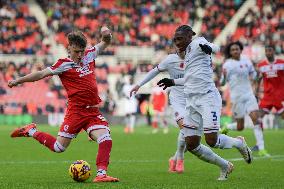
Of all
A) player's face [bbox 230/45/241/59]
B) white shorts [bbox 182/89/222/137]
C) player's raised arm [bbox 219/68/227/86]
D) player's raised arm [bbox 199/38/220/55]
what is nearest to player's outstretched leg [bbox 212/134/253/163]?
white shorts [bbox 182/89/222/137]

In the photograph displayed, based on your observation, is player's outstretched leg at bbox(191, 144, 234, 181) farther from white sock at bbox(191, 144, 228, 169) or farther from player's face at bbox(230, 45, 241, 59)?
player's face at bbox(230, 45, 241, 59)

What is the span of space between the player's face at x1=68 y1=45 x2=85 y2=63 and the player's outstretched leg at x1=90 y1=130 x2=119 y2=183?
1101 millimetres

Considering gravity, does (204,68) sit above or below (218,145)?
above

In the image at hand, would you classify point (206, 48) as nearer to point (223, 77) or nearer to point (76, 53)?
point (76, 53)

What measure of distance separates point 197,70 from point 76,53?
1.80m

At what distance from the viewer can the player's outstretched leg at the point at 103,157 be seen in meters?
11.1

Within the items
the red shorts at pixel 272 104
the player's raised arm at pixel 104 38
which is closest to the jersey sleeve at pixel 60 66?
the player's raised arm at pixel 104 38

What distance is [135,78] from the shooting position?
41.4m

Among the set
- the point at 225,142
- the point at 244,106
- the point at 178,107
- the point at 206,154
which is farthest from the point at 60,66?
the point at 244,106

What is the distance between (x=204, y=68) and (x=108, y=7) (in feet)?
122

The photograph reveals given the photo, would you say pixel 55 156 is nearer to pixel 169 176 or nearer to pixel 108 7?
pixel 169 176

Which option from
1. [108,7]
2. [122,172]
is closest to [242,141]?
[122,172]

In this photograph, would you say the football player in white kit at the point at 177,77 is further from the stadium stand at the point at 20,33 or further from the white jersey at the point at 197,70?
the stadium stand at the point at 20,33

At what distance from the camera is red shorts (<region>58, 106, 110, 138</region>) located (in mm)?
11492
